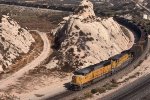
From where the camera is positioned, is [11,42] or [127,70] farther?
[11,42]

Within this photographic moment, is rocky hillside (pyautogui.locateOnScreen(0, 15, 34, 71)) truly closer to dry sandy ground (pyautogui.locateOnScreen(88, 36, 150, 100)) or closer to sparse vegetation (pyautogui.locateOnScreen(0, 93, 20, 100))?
sparse vegetation (pyautogui.locateOnScreen(0, 93, 20, 100))

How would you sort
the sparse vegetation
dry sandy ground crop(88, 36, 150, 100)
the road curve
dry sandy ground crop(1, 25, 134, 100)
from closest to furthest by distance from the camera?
1. the sparse vegetation
2. dry sandy ground crop(1, 25, 134, 100)
3. dry sandy ground crop(88, 36, 150, 100)
4. the road curve

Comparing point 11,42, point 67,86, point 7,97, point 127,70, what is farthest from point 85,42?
point 7,97

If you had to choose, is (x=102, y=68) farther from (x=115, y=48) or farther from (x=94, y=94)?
(x=115, y=48)

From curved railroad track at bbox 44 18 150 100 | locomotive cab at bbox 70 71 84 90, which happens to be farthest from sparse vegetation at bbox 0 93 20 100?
locomotive cab at bbox 70 71 84 90

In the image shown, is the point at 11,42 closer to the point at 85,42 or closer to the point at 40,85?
the point at 85,42

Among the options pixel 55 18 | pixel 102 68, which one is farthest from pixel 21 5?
pixel 102 68
